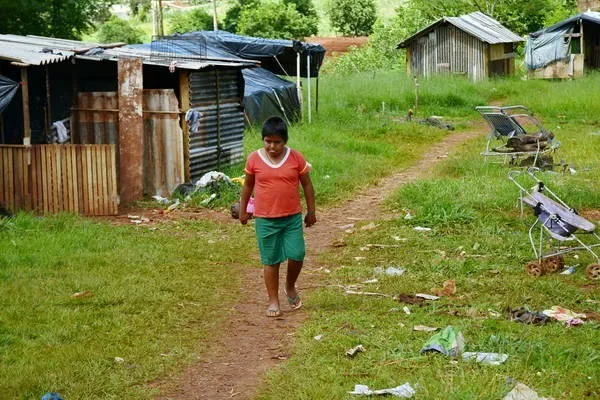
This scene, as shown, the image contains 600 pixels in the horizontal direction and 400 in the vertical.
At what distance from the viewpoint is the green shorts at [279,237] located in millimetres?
6828

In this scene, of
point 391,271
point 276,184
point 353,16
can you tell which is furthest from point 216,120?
point 353,16

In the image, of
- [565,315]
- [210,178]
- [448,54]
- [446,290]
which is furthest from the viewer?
[448,54]

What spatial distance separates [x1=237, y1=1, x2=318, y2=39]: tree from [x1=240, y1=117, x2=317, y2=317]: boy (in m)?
38.6

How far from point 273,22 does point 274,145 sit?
39.8m

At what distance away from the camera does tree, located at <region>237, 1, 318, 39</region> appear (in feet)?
147

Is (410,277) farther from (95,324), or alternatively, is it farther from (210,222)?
(210,222)

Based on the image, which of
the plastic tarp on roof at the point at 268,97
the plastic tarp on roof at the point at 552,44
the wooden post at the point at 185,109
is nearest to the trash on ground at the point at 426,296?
the wooden post at the point at 185,109

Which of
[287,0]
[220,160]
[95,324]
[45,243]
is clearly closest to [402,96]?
[220,160]

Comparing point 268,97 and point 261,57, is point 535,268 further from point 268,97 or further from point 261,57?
point 261,57

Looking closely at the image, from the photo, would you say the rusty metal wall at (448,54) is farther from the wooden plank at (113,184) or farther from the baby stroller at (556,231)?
the baby stroller at (556,231)

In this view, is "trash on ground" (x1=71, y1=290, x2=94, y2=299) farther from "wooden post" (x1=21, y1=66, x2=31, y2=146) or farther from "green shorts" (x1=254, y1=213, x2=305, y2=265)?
"wooden post" (x1=21, y1=66, x2=31, y2=146)

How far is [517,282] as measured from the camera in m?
7.63

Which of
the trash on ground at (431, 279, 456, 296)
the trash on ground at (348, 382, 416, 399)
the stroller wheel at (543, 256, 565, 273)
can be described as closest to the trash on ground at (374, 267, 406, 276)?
the trash on ground at (431, 279, 456, 296)

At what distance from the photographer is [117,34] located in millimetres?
47844
